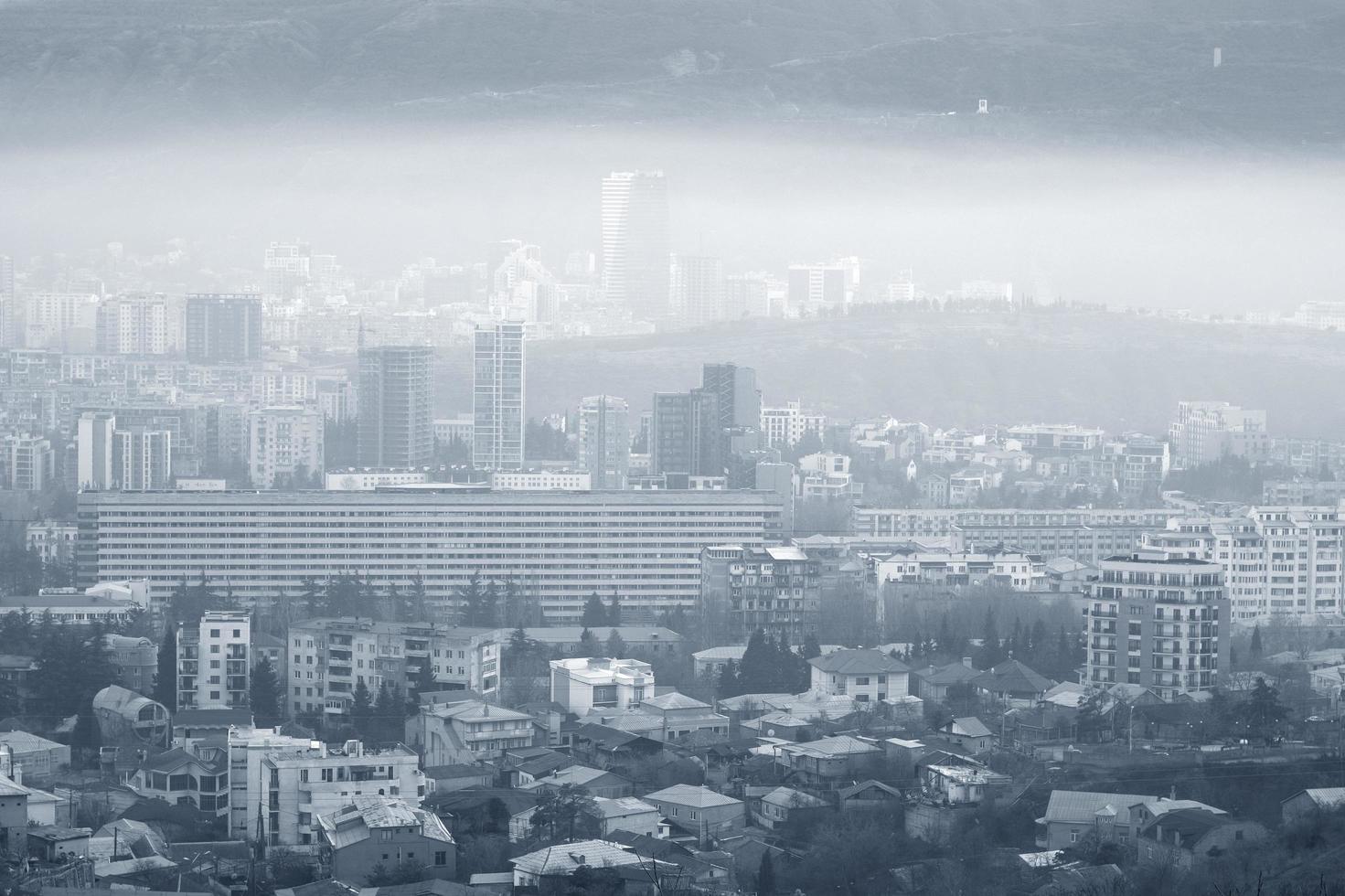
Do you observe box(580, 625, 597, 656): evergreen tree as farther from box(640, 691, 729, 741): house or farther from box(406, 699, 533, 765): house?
box(406, 699, 533, 765): house

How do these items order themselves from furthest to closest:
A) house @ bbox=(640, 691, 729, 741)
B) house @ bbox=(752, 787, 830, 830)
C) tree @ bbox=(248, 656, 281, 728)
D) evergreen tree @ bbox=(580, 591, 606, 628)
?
evergreen tree @ bbox=(580, 591, 606, 628), tree @ bbox=(248, 656, 281, 728), house @ bbox=(640, 691, 729, 741), house @ bbox=(752, 787, 830, 830)

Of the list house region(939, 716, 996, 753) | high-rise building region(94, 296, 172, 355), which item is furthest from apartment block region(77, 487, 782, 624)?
high-rise building region(94, 296, 172, 355)

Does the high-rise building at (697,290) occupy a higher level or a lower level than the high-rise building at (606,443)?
higher

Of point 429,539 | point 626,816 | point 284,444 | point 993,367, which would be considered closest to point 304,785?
point 626,816

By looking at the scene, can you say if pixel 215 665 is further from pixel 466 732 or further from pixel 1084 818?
pixel 1084 818

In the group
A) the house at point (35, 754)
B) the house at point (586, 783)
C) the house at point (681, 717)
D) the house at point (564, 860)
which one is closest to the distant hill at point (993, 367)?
the house at point (681, 717)

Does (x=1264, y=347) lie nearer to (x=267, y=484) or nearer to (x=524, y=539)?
(x=267, y=484)

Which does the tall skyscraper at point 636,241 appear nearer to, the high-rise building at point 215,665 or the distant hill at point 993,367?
the distant hill at point 993,367
